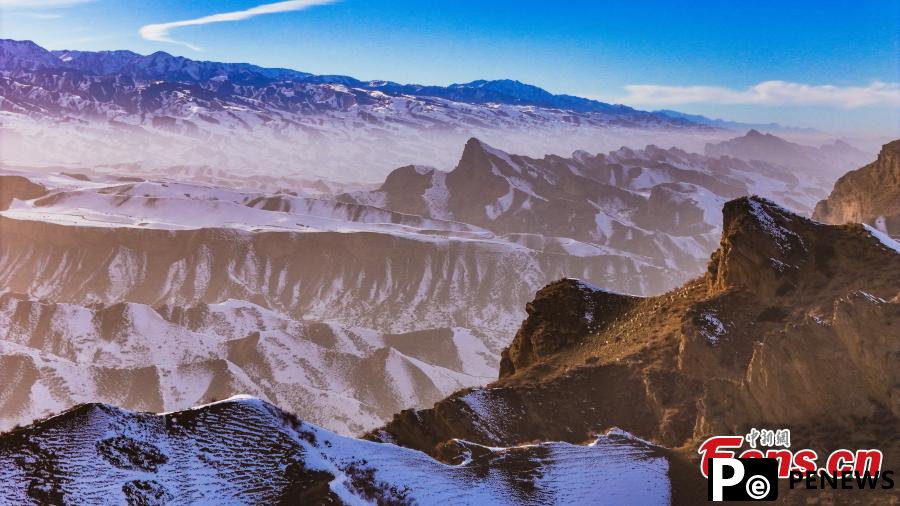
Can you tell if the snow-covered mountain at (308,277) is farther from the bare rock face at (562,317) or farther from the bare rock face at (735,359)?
the bare rock face at (735,359)

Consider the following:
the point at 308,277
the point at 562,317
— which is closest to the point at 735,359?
the point at 562,317

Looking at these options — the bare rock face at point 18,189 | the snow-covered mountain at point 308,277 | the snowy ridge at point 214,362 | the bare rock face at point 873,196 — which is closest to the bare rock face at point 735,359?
the snowy ridge at point 214,362

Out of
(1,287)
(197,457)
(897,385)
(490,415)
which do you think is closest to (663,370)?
(490,415)

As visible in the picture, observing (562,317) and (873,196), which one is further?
(873,196)

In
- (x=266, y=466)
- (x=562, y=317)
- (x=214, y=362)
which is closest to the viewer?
(x=266, y=466)

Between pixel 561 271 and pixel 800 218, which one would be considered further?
pixel 561 271

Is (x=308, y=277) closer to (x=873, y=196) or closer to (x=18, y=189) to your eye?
(x=18, y=189)

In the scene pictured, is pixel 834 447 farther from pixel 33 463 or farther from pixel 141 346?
pixel 141 346

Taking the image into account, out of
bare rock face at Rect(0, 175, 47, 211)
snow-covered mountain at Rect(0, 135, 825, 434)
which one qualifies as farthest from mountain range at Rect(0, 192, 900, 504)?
bare rock face at Rect(0, 175, 47, 211)
